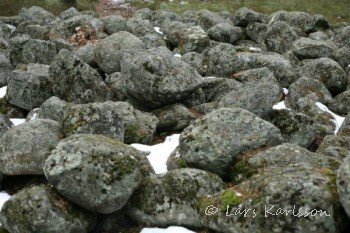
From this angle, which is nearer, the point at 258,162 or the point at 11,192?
the point at 258,162

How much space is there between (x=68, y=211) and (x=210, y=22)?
1978cm

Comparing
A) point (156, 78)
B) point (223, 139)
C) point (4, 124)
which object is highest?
point (223, 139)

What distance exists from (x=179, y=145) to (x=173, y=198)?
82.7 inches

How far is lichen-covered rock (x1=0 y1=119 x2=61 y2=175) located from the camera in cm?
1160

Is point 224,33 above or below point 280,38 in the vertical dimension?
below

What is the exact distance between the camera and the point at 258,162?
11.0 metres

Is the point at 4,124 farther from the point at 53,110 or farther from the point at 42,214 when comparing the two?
the point at 42,214

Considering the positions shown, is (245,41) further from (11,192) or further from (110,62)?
(11,192)

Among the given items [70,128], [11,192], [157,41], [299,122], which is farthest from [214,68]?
[11,192]

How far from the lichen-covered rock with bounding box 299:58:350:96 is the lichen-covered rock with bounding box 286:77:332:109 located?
906mm

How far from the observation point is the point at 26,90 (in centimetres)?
1653

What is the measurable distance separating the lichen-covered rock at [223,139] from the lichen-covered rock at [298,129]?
1.36 meters

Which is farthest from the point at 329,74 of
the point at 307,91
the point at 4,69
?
the point at 4,69

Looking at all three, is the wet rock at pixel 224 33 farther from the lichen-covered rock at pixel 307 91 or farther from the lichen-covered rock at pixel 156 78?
the lichen-covered rock at pixel 156 78
